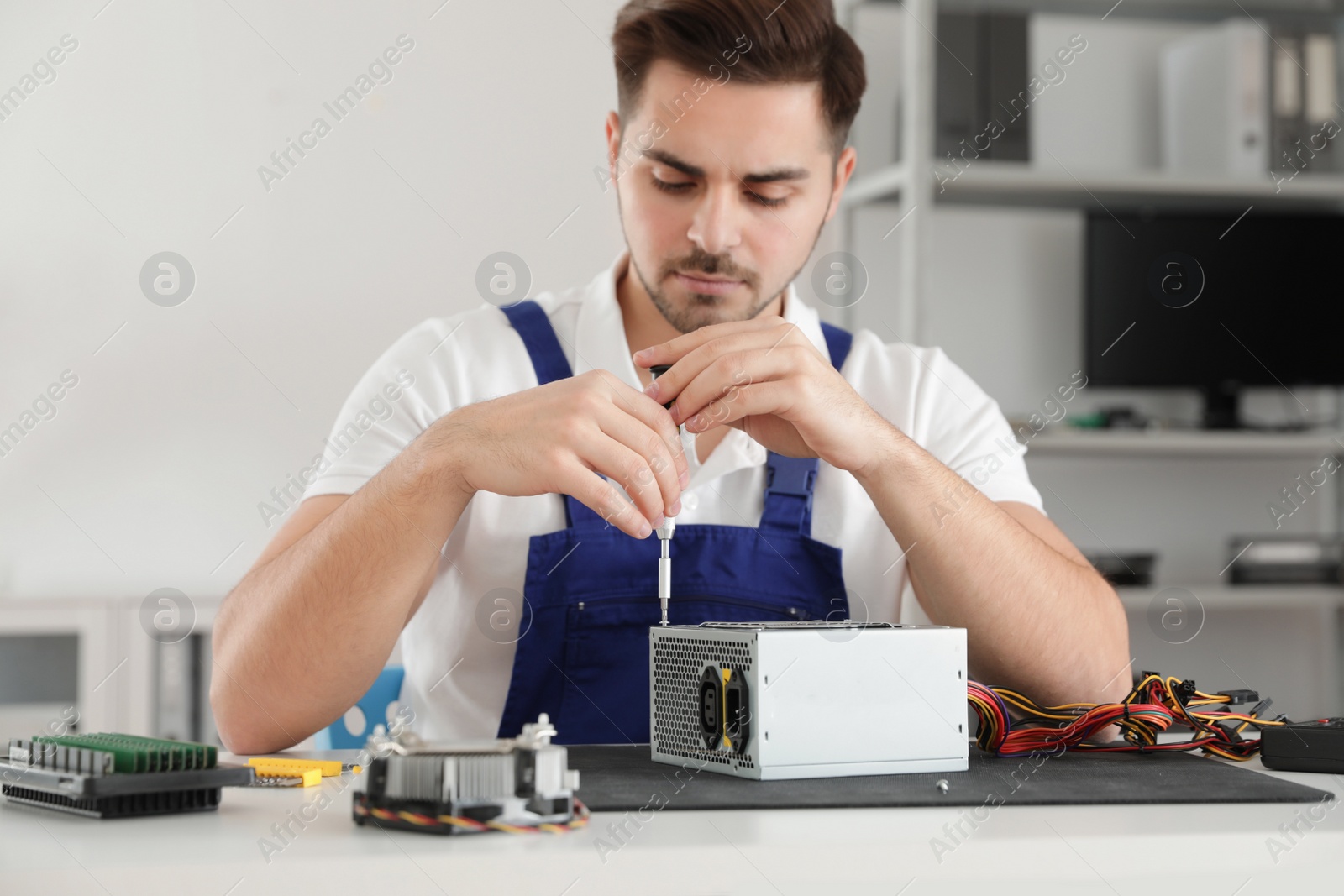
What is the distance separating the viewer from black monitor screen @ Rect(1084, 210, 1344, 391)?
114 inches

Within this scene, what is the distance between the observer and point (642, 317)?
160 cm

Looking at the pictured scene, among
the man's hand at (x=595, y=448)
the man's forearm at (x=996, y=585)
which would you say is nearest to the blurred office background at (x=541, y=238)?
the man's forearm at (x=996, y=585)

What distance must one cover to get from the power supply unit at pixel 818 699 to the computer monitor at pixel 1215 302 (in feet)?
7.31

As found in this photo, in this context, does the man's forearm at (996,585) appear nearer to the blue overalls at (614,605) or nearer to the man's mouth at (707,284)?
the blue overalls at (614,605)

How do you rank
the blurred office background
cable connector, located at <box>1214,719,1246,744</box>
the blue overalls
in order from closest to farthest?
cable connector, located at <box>1214,719,1246,744</box> < the blue overalls < the blurred office background

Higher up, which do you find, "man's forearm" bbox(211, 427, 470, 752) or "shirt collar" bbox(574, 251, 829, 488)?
"shirt collar" bbox(574, 251, 829, 488)

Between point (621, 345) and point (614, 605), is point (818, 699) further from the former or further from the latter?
point (621, 345)

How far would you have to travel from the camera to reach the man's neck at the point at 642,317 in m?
1.58

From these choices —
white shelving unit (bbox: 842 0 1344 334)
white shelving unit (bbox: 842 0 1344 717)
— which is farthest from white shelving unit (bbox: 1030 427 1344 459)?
white shelving unit (bbox: 842 0 1344 334)

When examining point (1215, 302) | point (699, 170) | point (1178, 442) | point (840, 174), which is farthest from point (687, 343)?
point (1215, 302)

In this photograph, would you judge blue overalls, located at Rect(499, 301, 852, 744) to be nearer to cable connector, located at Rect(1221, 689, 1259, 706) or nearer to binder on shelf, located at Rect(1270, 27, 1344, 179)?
cable connector, located at Rect(1221, 689, 1259, 706)

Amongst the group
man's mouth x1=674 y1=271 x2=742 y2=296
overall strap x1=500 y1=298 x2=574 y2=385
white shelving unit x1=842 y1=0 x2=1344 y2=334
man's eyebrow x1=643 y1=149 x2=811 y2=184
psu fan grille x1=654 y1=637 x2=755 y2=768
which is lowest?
psu fan grille x1=654 y1=637 x2=755 y2=768

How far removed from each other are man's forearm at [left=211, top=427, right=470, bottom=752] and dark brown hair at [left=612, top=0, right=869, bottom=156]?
606mm

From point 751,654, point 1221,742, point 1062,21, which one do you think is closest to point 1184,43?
point 1062,21
